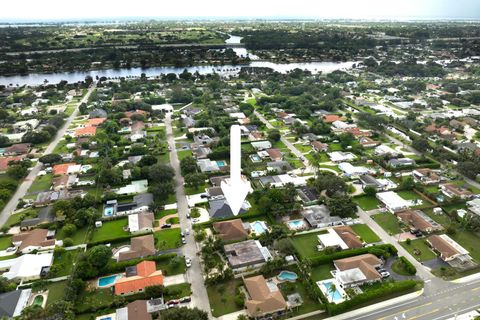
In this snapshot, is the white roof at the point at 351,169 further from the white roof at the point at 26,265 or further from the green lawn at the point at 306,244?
the white roof at the point at 26,265

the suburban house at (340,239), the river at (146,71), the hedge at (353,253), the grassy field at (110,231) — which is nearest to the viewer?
the hedge at (353,253)

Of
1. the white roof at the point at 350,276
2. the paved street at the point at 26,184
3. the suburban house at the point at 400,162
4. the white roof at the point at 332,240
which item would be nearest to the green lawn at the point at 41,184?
the paved street at the point at 26,184

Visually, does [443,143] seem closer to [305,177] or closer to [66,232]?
[305,177]

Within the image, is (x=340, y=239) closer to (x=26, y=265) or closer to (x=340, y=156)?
(x=340, y=156)

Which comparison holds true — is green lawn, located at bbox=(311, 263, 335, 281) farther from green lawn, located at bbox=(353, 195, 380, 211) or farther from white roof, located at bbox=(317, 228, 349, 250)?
green lawn, located at bbox=(353, 195, 380, 211)

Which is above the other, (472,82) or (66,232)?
(472,82)

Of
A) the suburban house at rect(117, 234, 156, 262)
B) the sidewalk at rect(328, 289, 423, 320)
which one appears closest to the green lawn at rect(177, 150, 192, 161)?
the suburban house at rect(117, 234, 156, 262)

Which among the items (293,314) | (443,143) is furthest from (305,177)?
(443,143)

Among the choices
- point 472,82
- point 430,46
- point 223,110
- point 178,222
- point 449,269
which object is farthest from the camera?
point 430,46
